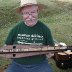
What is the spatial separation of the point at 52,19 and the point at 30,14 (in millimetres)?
8689

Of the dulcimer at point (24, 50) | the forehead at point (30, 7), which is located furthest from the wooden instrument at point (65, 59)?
the forehead at point (30, 7)

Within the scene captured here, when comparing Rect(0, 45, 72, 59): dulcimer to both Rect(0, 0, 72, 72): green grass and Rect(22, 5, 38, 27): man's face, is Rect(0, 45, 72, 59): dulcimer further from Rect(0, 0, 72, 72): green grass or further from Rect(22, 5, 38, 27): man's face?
Rect(0, 0, 72, 72): green grass

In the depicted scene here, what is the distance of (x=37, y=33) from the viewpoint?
5.44 metres

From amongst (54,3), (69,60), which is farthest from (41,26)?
(54,3)

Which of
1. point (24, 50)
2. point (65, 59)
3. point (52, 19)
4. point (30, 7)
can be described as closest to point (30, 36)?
point (24, 50)

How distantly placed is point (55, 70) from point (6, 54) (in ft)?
8.39

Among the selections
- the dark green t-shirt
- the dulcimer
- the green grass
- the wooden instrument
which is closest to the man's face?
the dark green t-shirt

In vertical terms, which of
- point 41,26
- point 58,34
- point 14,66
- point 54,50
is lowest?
point 58,34

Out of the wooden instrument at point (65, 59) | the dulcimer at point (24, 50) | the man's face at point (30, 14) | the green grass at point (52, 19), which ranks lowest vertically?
the green grass at point (52, 19)

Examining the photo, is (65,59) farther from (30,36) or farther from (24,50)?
(24,50)

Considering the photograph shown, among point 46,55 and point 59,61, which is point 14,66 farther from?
point 59,61

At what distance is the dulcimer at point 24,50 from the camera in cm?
516

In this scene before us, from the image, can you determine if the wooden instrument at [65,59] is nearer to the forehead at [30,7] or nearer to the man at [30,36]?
the man at [30,36]

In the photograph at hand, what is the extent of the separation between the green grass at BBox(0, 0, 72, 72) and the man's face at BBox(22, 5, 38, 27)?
9.36 ft
